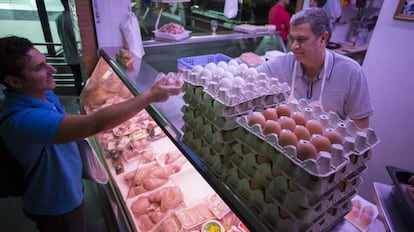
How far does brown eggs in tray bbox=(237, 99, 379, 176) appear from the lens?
31.5 inches

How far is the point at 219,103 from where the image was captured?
3.60ft

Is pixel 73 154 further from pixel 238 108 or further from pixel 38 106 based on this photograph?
pixel 238 108

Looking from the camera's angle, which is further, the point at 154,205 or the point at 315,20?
the point at 154,205

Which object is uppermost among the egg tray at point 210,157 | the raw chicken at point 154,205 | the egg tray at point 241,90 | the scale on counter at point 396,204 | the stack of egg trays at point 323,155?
the egg tray at point 241,90

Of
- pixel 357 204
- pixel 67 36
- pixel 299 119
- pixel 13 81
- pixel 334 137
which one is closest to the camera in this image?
pixel 334 137

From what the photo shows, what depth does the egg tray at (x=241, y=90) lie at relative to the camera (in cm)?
110

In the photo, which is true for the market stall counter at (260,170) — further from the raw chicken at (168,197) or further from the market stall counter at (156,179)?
the raw chicken at (168,197)

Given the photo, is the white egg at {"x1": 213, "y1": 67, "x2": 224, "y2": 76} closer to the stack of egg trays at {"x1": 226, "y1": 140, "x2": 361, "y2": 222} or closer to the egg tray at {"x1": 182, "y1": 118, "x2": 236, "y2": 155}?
the egg tray at {"x1": 182, "y1": 118, "x2": 236, "y2": 155}

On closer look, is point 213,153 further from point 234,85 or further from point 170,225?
point 170,225

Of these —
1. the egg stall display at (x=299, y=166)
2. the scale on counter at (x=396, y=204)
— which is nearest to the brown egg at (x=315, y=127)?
the egg stall display at (x=299, y=166)

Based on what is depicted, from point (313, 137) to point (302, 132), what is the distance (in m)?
0.04

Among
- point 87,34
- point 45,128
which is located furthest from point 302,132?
point 87,34

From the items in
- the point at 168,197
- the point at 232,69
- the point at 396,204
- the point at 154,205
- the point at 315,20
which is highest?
the point at 315,20

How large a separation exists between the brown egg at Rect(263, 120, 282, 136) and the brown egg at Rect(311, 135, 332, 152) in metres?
0.13
